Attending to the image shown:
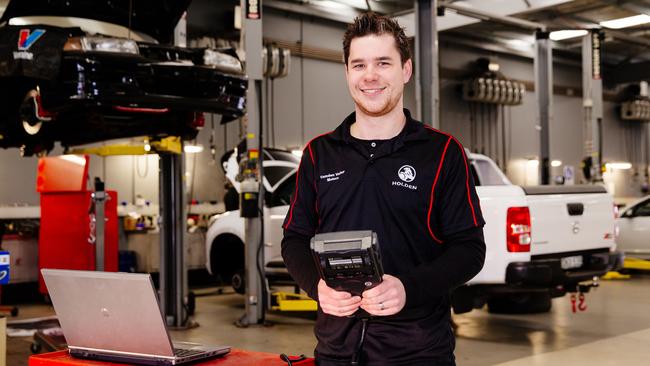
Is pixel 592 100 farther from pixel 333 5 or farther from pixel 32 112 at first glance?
pixel 32 112

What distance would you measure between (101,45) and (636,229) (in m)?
8.99

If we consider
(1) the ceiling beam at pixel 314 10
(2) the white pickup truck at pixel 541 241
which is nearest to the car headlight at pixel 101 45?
(2) the white pickup truck at pixel 541 241

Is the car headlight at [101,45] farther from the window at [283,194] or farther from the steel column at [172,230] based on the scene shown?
the window at [283,194]

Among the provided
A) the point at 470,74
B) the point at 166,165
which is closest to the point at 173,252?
the point at 166,165

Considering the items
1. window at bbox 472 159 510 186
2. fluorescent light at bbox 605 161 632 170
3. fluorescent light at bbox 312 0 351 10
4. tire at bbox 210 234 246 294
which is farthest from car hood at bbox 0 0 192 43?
fluorescent light at bbox 605 161 632 170

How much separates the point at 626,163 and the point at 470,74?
6795mm

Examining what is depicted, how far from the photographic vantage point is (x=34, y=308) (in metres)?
9.14

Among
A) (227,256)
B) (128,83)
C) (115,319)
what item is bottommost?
(227,256)

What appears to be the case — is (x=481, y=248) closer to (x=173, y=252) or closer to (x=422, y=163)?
(x=422, y=163)

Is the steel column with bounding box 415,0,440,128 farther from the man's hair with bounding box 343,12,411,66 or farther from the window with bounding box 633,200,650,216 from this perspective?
the man's hair with bounding box 343,12,411,66

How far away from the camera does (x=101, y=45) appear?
546 centimetres

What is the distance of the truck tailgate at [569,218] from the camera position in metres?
6.13

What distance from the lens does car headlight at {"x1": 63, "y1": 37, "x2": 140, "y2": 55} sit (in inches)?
213

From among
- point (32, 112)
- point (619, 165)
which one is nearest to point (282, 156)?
point (32, 112)
